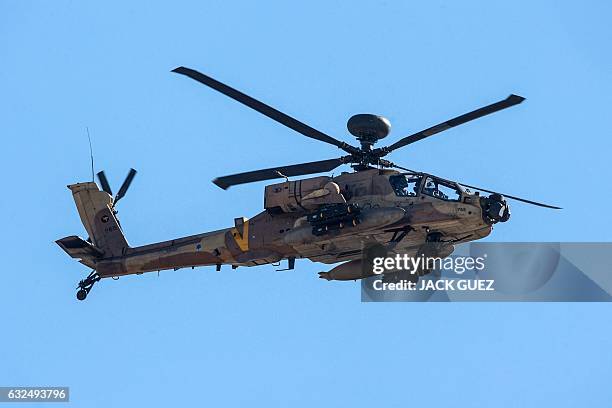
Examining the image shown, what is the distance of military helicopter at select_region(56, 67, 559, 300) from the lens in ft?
87.5

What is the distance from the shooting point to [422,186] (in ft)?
89.1

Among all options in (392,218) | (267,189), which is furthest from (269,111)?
(392,218)

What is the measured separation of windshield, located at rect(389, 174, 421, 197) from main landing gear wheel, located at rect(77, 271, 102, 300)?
368 inches

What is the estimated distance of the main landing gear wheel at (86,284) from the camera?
31094 mm

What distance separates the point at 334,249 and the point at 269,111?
387 cm

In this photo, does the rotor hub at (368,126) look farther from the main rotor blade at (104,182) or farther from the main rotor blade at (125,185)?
the main rotor blade at (104,182)

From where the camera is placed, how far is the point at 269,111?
27.1 m

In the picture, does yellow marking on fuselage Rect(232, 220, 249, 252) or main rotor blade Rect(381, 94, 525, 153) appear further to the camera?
yellow marking on fuselage Rect(232, 220, 249, 252)

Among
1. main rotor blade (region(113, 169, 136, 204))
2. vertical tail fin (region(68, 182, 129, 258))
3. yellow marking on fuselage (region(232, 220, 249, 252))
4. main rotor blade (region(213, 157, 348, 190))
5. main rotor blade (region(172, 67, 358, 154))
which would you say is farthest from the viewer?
main rotor blade (region(113, 169, 136, 204))

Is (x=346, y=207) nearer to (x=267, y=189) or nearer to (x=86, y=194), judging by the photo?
(x=267, y=189)

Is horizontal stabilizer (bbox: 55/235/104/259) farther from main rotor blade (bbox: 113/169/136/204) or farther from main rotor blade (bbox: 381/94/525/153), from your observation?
main rotor blade (bbox: 381/94/525/153)

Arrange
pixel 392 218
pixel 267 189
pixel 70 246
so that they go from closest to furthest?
pixel 392 218 < pixel 267 189 < pixel 70 246

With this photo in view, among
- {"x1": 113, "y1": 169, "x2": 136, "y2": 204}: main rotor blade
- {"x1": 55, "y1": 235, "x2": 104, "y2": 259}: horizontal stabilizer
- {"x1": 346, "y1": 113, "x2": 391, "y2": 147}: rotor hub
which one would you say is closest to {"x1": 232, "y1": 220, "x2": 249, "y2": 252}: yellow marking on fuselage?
{"x1": 346, "y1": 113, "x2": 391, "y2": 147}: rotor hub

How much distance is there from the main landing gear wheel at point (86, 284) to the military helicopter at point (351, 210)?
3369 mm
